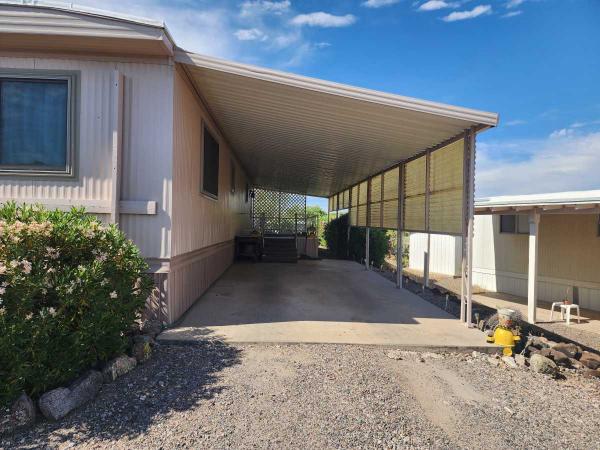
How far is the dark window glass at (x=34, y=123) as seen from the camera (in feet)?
13.1

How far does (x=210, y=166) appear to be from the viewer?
643 centimetres

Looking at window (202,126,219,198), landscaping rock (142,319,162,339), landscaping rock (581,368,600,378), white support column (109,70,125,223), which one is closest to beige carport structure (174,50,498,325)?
window (202,126,219,198)

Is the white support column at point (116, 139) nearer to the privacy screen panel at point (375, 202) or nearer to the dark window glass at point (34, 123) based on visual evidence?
the dark window glass at point (34, 123)

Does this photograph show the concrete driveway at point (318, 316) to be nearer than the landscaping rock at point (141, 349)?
No

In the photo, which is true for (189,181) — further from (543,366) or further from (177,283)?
(543,366)

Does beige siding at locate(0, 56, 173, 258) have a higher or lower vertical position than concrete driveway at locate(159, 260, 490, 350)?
higher

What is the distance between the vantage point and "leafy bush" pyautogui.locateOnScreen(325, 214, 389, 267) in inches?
491

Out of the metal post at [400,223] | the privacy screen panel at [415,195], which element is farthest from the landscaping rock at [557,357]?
the metal post at [400,223]

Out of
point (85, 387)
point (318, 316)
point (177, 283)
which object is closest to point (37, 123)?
point (177, 283)

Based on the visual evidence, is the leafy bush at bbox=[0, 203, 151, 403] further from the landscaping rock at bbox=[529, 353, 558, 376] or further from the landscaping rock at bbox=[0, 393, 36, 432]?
the landscaping rock at bbox=[529, 353, 558, 376]

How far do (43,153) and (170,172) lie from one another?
1472mm

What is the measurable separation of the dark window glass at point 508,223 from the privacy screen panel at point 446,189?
5418 millimetres

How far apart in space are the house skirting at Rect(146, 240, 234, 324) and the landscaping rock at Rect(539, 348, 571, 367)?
4257mm

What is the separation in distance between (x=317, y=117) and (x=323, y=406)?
13.3 feet
